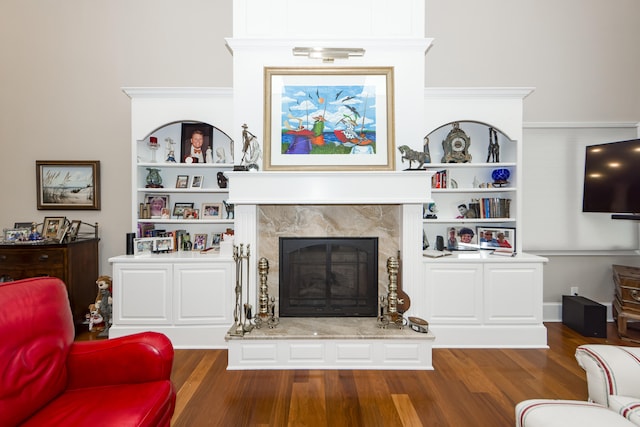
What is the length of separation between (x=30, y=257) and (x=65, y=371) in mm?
2238

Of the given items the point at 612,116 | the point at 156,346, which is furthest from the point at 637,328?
the point at 156,346

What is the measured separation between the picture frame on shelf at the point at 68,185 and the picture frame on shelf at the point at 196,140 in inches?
40.6

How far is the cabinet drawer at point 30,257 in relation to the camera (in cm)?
307

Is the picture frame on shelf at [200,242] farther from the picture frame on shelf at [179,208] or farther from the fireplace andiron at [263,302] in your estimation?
the fireplace andiron at [263,302]

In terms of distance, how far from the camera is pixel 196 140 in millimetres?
3555

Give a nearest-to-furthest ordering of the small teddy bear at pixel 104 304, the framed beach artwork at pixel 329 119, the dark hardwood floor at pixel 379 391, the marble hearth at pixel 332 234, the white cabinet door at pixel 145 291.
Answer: the dark hardwood floor at pixel 379 391 → the marble hearth at pixel 332 234 → the framed beach artwork at pixel 329 119 → the white cabinet door at pixel 145 291 → the small teddy bear at pixel 104 304

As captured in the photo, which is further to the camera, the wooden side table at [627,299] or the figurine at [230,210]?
the figurine at [230,210]

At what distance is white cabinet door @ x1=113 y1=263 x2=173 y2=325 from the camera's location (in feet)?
9.87

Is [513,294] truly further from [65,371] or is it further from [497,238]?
[65,371]

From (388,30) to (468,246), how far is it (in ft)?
7.64

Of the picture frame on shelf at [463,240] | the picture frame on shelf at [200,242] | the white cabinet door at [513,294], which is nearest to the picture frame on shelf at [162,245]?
the picture frame on shelf at [200,242]

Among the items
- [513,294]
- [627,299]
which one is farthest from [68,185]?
[627,299]

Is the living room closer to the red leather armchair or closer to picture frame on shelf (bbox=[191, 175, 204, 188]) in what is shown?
picture frame on shelf (bbox=[191, 175, 204, 188])

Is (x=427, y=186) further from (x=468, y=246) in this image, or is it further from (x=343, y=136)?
(x=468, y=246)
